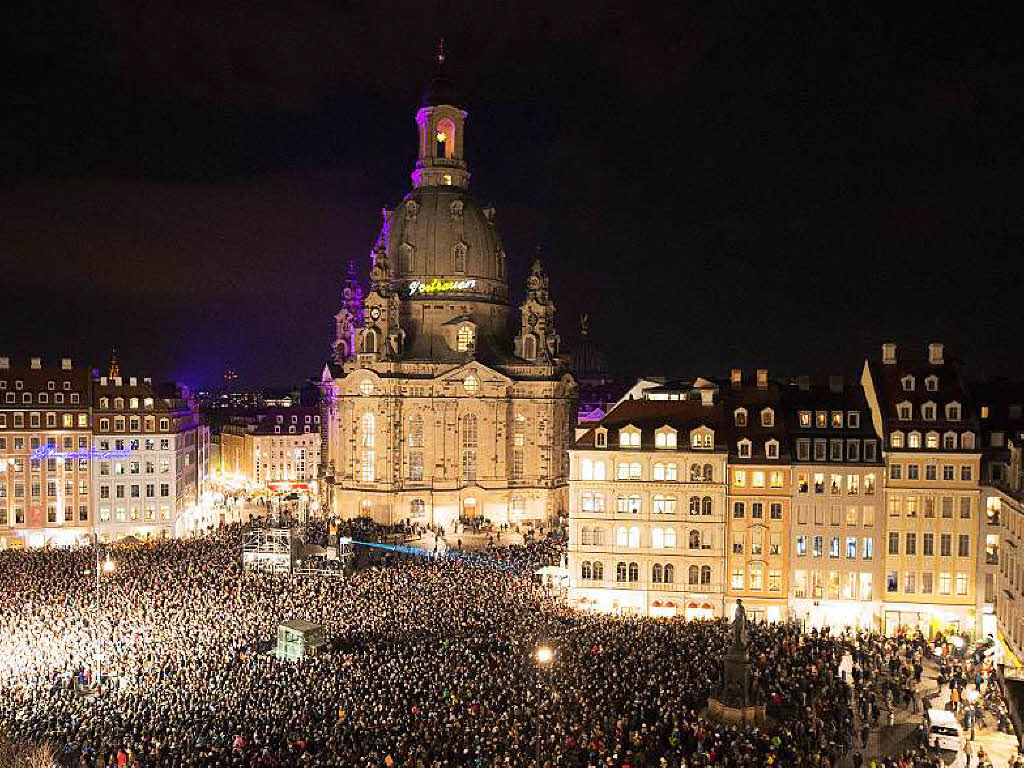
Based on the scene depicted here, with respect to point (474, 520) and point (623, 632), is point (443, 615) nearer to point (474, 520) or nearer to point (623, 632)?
point (623, 632)

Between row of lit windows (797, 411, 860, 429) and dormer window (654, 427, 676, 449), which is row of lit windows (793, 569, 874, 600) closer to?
row of lit windows (797, 411, 860, 429)

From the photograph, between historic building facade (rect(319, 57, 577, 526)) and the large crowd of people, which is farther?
historic building facade (rect(319, 57, 577, 526))

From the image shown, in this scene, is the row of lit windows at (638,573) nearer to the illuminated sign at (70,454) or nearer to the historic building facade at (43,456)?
the historic building facade at (43,456)

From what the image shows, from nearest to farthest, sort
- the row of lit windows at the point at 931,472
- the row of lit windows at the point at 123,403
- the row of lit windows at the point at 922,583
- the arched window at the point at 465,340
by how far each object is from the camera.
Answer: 1. the row of lit windows at the point at 922,583
2. the row of lit windows at the point at 931,472
3. the row of lit windows at the point at 123,403
4. the arched window at the point at 465,340

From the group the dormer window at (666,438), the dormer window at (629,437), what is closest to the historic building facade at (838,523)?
the dormer window at (666,438)

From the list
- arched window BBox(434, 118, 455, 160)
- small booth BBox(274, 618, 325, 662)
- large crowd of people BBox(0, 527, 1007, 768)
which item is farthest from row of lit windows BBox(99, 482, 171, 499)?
small booth BBox(274, 618, 325, 662)

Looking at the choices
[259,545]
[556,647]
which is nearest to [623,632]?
[556,647]
